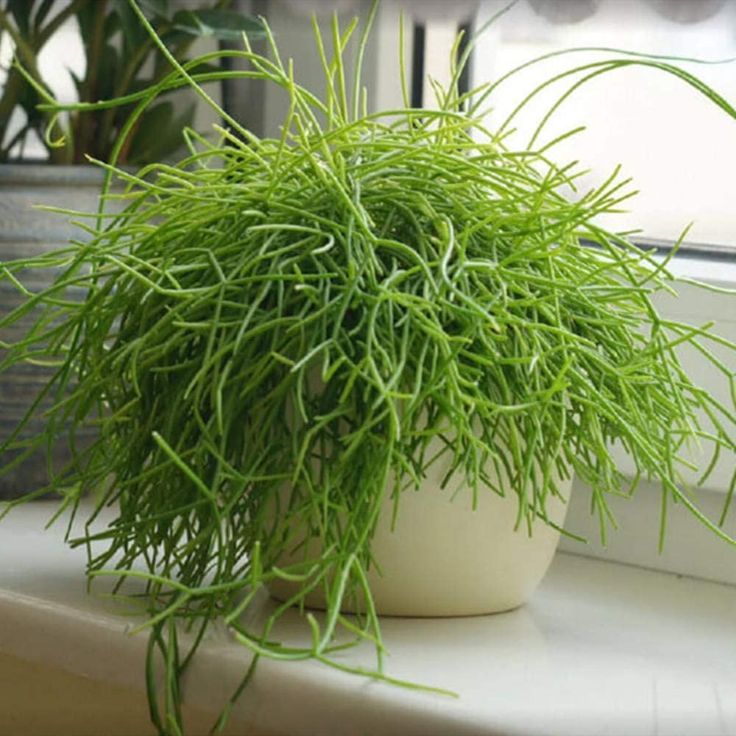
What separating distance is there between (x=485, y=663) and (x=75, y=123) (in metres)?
0.51

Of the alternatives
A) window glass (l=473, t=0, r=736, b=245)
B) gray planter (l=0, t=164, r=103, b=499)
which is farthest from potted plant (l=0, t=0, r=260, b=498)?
window glass (l=473, t=0, r=736, b=245)

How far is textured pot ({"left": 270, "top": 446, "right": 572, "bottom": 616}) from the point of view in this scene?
0.60 meters

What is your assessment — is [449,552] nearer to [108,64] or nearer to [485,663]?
[485,663]

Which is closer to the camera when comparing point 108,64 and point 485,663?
point 485,663

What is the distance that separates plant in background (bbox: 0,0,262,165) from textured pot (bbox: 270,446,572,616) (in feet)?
1.20

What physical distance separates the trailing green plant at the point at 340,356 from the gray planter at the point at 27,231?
0.22 m

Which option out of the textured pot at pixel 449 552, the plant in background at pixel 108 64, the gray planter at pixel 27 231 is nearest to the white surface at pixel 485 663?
the textured pot at pixel 449 552

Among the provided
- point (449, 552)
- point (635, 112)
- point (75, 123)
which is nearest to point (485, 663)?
point (449, 552)

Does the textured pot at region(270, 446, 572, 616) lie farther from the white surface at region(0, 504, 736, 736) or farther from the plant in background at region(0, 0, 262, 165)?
the plant in background at region(0, 0, 262, 165)

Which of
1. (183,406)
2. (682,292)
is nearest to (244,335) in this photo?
(183,406)

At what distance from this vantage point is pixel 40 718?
663 millimetres

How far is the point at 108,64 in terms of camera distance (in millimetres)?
955

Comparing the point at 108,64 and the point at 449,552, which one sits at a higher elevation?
the point at 108,64

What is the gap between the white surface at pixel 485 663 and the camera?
1.73ft
